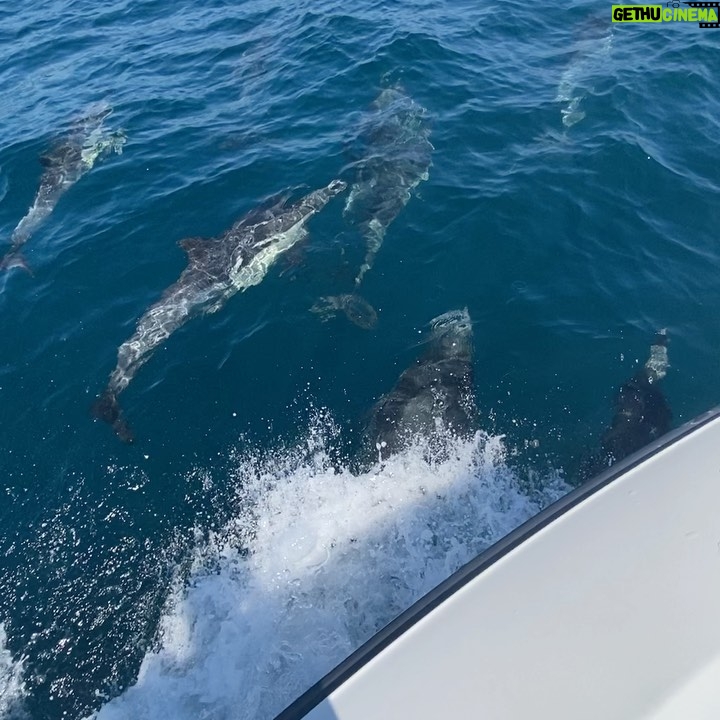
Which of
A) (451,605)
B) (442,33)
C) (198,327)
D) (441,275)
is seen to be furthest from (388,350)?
(442,33)

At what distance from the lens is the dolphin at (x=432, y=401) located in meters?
11.4

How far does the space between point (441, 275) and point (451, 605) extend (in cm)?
975

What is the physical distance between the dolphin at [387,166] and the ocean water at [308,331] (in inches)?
14.6

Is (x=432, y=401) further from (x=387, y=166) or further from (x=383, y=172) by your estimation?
(x=387, y=166)

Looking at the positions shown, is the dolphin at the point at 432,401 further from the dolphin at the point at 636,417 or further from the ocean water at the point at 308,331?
the dolphin at the point at 636,417

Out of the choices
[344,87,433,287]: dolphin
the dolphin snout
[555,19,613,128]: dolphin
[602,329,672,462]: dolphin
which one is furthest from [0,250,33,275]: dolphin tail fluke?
[555,19,613,128]: dolphin

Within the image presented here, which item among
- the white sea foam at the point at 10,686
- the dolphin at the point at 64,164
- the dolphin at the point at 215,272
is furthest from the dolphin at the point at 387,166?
the white sea foam at the point at 10,686

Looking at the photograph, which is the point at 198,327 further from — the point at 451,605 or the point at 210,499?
the point at 451,605

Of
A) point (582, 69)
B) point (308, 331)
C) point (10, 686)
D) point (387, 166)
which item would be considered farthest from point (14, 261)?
point (582, 69)

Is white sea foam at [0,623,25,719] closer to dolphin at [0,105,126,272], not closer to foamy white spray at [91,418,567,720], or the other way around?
foamy white spray at [91,418,567,720]

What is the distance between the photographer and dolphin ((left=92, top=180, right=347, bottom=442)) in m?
13.2

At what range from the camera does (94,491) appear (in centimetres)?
1113

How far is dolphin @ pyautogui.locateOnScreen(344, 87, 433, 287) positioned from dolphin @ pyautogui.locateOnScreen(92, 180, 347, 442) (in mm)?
818

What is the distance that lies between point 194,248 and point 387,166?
219 inches
